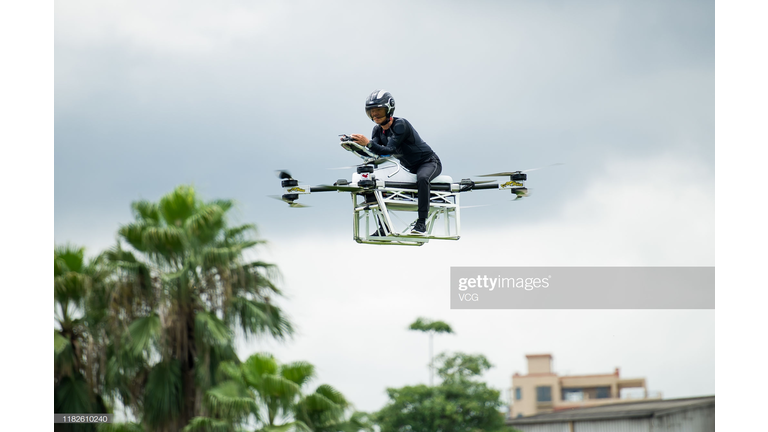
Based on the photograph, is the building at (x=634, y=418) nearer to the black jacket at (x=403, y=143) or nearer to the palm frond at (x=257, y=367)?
the palm frond at (x=257, y=367)

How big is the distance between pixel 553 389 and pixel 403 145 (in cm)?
1604

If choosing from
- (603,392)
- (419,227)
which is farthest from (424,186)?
(603,392)

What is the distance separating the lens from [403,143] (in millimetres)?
6453

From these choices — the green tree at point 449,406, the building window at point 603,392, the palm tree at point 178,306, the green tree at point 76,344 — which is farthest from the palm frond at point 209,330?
the building window at point 603,392

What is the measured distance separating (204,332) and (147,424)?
1588 mm

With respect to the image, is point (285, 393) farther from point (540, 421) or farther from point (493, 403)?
point (540, 421)

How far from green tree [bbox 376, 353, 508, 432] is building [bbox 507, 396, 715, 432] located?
1.36 meters

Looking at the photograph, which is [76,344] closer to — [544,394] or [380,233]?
[380,233]

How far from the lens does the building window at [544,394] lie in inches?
831

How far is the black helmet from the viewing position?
20.5 ft

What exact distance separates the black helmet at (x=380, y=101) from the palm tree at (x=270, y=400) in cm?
695

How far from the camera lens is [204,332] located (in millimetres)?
13484

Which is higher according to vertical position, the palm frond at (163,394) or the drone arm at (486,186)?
the drone arm at (486,186)

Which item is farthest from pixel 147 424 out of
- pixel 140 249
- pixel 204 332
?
pixel 140 249
